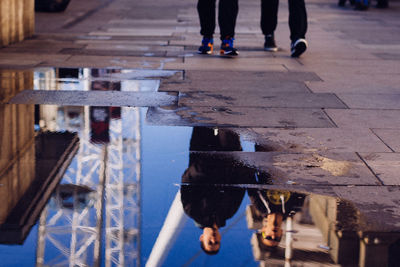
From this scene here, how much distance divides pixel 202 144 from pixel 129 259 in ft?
5.12

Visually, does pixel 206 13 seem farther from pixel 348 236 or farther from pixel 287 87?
pixel 348 236

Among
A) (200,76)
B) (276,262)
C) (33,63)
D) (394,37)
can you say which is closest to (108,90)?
(200,76)

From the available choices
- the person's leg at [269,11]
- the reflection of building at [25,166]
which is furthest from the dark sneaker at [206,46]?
the reflection of building at [25,166]

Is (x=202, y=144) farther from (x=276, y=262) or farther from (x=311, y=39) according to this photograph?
(x=311, y=39)

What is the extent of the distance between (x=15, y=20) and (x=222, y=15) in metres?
2.48

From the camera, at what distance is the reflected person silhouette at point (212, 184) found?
2531 mm

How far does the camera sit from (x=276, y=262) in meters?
2.18

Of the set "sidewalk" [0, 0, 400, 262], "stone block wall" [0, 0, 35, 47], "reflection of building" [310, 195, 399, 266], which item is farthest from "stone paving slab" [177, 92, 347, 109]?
"stone block wall" [0, 0, 35, 47]

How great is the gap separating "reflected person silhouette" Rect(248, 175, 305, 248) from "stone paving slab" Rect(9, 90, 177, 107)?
1803 mm

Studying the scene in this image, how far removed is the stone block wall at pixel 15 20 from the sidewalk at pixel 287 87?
0.16 meters

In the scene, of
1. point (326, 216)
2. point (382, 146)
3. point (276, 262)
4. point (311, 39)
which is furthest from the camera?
point (311, 39)

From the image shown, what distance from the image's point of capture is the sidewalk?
10.8 ft

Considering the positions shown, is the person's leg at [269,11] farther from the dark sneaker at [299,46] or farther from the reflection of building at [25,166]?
the reflection of building at [25,166]

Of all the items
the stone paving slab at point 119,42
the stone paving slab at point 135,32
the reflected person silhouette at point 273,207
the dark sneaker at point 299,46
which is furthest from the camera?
the stone paving slab at point 135,32
